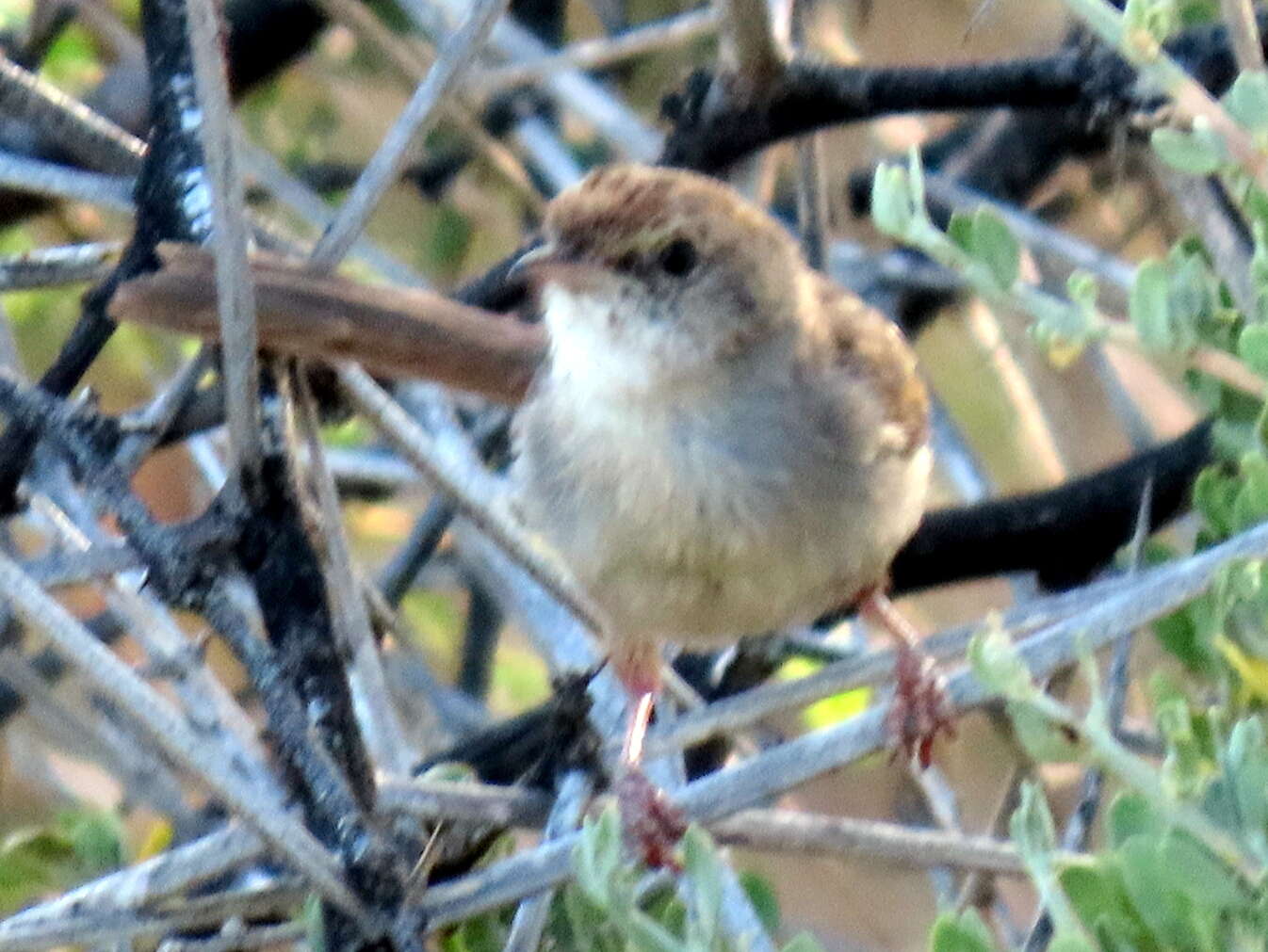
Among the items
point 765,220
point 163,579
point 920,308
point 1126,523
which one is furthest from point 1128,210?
point 163,579

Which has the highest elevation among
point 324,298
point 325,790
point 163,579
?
point 324,298

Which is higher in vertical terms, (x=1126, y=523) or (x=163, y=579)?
(x=163, y=579)

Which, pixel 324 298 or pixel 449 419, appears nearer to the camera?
pixel 324 298

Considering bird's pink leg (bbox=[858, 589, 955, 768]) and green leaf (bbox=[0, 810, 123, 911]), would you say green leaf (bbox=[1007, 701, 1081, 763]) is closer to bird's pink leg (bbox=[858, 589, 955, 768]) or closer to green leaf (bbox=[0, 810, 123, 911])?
bird's pink leg (bbox=[858, 589, 955, 768])

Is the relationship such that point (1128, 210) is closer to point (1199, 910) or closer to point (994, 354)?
point (994, 354)

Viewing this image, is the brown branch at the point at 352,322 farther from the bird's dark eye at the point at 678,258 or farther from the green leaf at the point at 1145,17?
the green leaf at the point at 1145,17

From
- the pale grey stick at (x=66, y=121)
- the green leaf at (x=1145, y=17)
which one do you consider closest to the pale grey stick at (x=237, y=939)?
the pale grey stick at (x=66, y=121)

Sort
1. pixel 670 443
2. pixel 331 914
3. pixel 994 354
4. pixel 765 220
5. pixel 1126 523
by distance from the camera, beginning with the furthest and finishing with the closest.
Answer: pixel 994 354, pixel 1126 523, pixel 765 220, pixel 670 443, pixel 331 914

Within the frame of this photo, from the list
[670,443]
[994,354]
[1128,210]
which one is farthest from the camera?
[1128,210]
